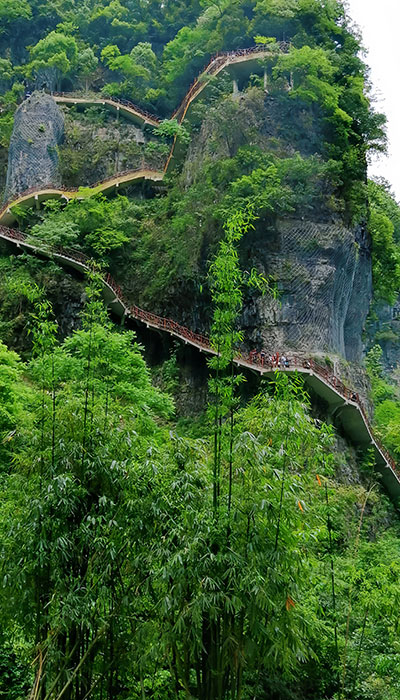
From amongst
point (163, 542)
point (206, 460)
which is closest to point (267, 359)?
point (206, 460)

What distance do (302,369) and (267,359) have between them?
4.72ft

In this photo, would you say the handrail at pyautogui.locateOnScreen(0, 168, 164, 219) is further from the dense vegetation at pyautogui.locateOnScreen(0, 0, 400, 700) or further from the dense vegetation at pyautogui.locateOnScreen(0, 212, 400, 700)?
the dense vegetation at pyautogui.locateOnScreen(0, 212, 400, 700)

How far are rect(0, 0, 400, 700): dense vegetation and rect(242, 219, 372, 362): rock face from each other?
646mm

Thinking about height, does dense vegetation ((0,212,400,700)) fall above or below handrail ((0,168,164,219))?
below

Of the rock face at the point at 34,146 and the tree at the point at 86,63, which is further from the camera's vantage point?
the tree at the point at 86,63

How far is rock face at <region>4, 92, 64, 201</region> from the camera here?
26.5m

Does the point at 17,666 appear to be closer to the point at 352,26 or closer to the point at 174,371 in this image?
the point at 174,371

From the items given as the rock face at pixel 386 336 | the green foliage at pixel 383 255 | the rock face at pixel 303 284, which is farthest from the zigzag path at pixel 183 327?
the rock face at pixel 386 336

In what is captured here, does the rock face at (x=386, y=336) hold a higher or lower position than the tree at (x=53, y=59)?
lower

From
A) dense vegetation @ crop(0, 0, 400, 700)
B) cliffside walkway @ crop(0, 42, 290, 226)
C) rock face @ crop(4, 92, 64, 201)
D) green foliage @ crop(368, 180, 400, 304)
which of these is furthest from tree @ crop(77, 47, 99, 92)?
green foliage @ crop(368, 180, 400, 304)

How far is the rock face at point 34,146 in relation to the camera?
1042 inches

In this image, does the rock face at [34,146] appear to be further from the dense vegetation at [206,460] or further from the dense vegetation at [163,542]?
the dense vegetation at [163,542]

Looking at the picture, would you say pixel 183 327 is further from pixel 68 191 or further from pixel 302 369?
pixel 68 191

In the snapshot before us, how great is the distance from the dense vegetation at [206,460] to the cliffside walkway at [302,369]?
1.78ft
